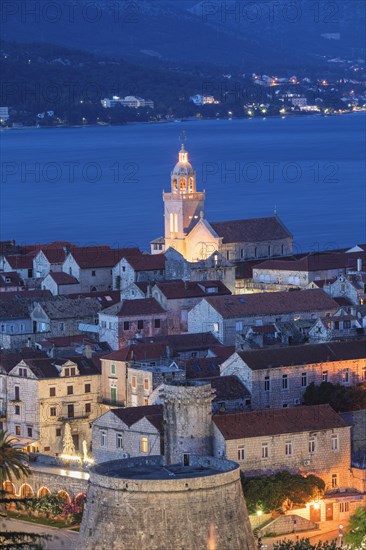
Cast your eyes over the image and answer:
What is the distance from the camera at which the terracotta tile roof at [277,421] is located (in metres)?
50.5

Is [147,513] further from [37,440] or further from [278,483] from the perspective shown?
[37,440]

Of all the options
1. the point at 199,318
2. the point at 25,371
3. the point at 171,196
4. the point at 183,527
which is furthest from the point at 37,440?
the point at 171,196

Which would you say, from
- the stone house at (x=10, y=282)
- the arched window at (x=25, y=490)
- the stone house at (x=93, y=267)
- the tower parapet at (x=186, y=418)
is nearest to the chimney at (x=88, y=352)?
the arched window at (x=25, y=490)

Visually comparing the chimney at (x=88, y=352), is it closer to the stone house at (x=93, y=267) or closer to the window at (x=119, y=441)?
the window at (x=119, y=441)

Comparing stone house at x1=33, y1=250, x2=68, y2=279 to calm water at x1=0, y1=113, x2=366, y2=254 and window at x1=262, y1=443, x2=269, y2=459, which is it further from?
window at x1=262, y1=443, x2=269, y2=459

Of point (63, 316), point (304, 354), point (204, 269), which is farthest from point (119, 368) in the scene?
point (204, 269)

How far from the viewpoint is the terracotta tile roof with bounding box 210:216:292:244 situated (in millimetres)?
83375

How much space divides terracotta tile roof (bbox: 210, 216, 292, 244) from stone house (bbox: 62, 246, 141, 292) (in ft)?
16.1

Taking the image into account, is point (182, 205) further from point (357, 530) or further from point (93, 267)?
point (357, 530)

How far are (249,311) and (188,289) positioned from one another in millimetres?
4770

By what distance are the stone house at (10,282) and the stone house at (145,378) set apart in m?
20.5

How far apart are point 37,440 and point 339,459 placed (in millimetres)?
9831

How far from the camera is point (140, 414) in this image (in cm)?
5331

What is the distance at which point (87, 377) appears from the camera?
5953 centimetres
